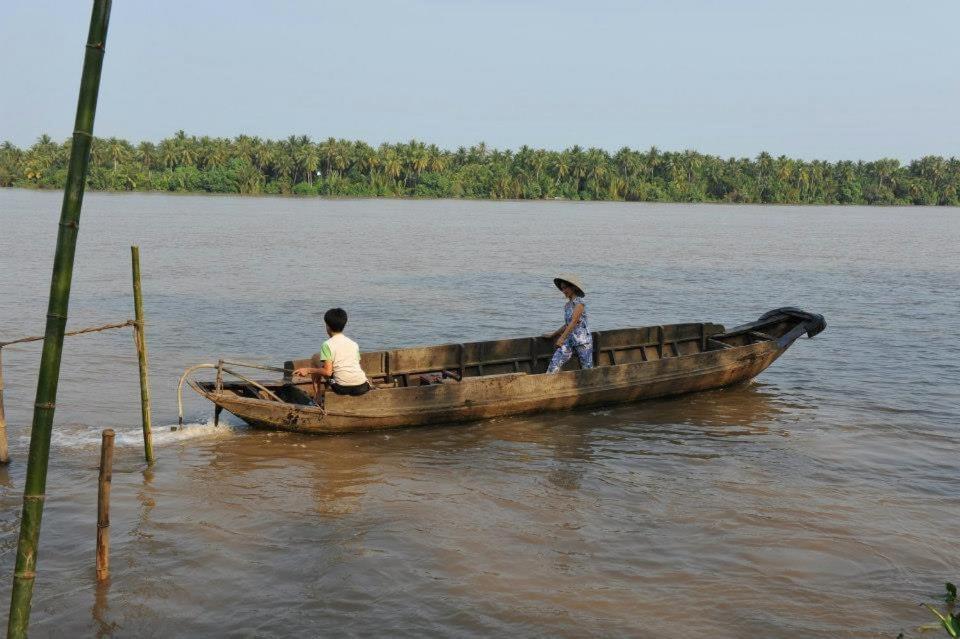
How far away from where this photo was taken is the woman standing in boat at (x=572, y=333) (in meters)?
11.6

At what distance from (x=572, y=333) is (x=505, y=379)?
4.21ft

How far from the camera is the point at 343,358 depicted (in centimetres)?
970

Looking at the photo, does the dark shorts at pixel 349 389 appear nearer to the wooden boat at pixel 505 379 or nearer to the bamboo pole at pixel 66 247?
the wooden boat at pixel 505 379

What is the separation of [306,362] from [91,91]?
7625 mm

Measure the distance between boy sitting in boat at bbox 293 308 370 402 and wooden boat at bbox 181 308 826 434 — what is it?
8.7 inches

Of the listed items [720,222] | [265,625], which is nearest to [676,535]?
[265,625]

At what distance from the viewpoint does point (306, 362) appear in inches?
426

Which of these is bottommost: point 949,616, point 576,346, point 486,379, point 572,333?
point 949,616

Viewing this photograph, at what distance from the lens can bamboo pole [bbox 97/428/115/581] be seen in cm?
577

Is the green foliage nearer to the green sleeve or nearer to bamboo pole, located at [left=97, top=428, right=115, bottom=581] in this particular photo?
bamboo pole, located at [left=97, top=428, right=115, bottom=581]

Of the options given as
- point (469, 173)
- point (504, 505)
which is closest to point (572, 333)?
point (504, 505)

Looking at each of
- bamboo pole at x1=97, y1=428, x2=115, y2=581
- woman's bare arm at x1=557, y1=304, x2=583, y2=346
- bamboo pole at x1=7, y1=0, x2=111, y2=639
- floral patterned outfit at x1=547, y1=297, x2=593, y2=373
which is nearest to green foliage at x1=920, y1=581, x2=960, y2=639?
bamboo pole at x1=7, y1=0, x2=111, y2=639

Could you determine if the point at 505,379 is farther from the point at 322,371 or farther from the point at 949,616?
the point at 949,616

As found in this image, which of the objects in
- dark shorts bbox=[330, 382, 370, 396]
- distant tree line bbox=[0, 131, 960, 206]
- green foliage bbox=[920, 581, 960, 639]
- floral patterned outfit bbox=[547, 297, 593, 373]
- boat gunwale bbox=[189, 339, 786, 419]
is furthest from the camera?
distant tree line bbox=[0, 131, 960, 206]
